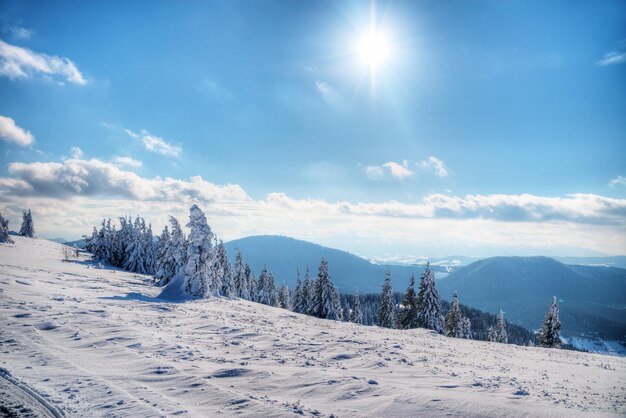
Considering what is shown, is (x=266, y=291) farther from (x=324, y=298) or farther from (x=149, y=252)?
(x=324, y=298)

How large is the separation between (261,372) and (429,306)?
38666mm

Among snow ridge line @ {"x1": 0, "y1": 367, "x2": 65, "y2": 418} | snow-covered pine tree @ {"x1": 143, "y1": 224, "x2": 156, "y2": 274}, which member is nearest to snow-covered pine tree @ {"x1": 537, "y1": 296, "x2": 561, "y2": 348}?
snow ridge line @ {"x1": 0, "y1": 367, "x2": 65, "y2": 418}

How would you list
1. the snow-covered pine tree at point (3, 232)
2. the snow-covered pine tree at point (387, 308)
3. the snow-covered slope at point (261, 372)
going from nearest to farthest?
the snow-covered slope at point (261, 372) < the snow-covered pine tree at point (387, 308) < the snow-covered pine tree at point (3, 232)

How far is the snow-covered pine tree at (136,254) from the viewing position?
6312 centimetres

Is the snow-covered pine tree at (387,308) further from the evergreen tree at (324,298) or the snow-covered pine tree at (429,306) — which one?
the snow-covered pine tree at (429,306)

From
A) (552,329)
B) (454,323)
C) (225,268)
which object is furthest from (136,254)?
(552,329)

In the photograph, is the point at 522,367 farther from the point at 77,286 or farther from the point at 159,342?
the point at 77,286

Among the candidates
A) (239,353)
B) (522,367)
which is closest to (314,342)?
(239,353)

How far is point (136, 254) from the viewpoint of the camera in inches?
2496

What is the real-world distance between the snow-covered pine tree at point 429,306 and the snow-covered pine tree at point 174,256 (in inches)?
1303

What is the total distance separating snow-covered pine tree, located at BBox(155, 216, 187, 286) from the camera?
43.0m

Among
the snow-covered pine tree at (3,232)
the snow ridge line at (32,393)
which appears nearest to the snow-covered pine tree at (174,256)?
the snow ridge line at (32,393)

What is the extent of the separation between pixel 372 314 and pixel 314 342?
378 feet

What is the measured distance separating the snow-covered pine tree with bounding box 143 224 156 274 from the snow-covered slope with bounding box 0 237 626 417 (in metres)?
50.2
